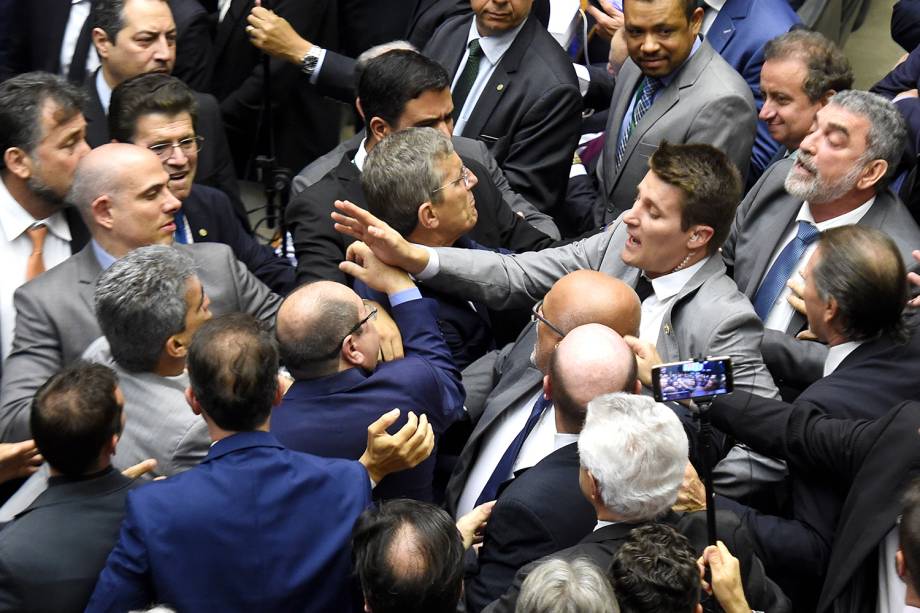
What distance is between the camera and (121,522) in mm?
2832

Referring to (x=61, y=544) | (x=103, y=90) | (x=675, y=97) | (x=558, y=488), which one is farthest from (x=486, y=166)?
(x=61, y=544)

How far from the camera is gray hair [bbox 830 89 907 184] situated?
4184 millimetres

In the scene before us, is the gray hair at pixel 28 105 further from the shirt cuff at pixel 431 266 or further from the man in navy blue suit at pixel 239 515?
the man in navy blue suit at pixel 239 515

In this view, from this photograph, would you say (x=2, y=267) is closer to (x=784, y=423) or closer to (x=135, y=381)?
(x=135, y=381)

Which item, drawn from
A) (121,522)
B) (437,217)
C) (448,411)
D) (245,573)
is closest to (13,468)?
(121,522)

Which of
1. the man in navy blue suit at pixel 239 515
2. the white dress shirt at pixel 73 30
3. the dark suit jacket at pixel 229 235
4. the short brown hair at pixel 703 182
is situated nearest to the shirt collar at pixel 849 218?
the short brown hair at pixel 703 182

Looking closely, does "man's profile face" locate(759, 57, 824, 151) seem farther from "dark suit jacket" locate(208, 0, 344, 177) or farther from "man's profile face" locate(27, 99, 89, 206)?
"man's profile face" locate(27, 99, 89, 206)

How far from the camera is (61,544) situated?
2750 millimetres

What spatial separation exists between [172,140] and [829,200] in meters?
2.31

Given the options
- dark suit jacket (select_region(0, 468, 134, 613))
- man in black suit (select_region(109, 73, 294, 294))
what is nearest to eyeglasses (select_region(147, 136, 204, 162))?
man in black suit (select_region(109, 73, 294, 294))

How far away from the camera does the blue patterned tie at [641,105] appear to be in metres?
5.12

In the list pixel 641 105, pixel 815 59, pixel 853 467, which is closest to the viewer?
pixel 853 467

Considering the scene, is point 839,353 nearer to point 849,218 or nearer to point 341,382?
point 849,218

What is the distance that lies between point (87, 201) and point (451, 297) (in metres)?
1.23
